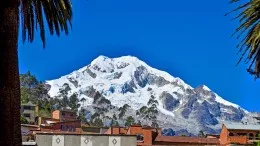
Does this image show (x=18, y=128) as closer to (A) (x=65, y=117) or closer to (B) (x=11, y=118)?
(B) (x=11, y=118)

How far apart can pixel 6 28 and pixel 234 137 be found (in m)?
90.4

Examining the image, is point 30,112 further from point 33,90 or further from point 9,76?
point 9,76

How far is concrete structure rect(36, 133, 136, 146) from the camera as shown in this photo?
5684 centimetres

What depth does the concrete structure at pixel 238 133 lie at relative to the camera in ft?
320

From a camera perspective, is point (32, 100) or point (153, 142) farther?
point (32, 100)

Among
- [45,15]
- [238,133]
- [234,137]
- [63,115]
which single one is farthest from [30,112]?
[45,15]

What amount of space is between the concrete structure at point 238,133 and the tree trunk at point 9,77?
8765 cm

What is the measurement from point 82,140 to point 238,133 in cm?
5139

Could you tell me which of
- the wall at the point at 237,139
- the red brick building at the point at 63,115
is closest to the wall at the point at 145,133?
the wall at the point at 237,139

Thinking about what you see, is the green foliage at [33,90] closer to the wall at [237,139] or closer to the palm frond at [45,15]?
the wall at [237,139]

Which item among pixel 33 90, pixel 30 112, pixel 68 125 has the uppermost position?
pixel 33 90

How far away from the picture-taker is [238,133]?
336 ft

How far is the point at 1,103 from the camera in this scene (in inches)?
397

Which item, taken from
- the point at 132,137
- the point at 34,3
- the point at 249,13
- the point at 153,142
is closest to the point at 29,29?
the point at 34,3
